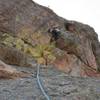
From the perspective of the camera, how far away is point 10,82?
337 inches

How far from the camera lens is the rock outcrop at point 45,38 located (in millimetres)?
16562

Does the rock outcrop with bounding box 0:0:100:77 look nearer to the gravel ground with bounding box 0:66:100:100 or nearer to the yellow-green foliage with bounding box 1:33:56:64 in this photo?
the yellow-green foliage with bounding box 1:33:56:64

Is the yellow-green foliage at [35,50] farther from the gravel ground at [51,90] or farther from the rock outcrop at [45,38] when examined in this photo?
the gravel ground at [51,90]

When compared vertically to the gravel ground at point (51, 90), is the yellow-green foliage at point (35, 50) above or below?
above

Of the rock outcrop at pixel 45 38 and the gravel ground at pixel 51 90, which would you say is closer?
the gravel ground at pixel 51 90

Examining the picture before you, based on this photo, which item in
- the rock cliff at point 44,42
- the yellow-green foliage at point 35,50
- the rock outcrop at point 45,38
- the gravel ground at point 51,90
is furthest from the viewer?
the rock outcrop at point 45,38

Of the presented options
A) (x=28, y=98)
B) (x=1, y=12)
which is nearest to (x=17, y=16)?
(x=1, y=12)

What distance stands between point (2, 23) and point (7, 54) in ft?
19.6

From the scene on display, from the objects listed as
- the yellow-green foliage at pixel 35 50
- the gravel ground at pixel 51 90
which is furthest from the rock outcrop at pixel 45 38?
the gravel ground at pixel 51 90

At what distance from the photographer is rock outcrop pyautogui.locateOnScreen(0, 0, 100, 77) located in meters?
16.6

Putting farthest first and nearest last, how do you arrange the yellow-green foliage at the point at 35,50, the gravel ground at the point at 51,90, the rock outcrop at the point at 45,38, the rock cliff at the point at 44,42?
the rock outcrop at the point at 45,38, the yellow-green foliage at the point at 35,50, the rock cliff at the point at 44,42, the gravel ground at the point at 51,90

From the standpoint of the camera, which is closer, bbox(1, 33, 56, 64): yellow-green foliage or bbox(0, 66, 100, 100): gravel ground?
bbox(0, 66, 100, 100): gravel ground

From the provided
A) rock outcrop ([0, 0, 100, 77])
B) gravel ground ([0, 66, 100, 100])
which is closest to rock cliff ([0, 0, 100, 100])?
rock outcrop ([0, 0, 100, 77])

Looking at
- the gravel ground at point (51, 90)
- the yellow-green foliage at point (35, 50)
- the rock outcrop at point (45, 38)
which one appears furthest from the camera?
the rock outcrop at point (45, 38)
